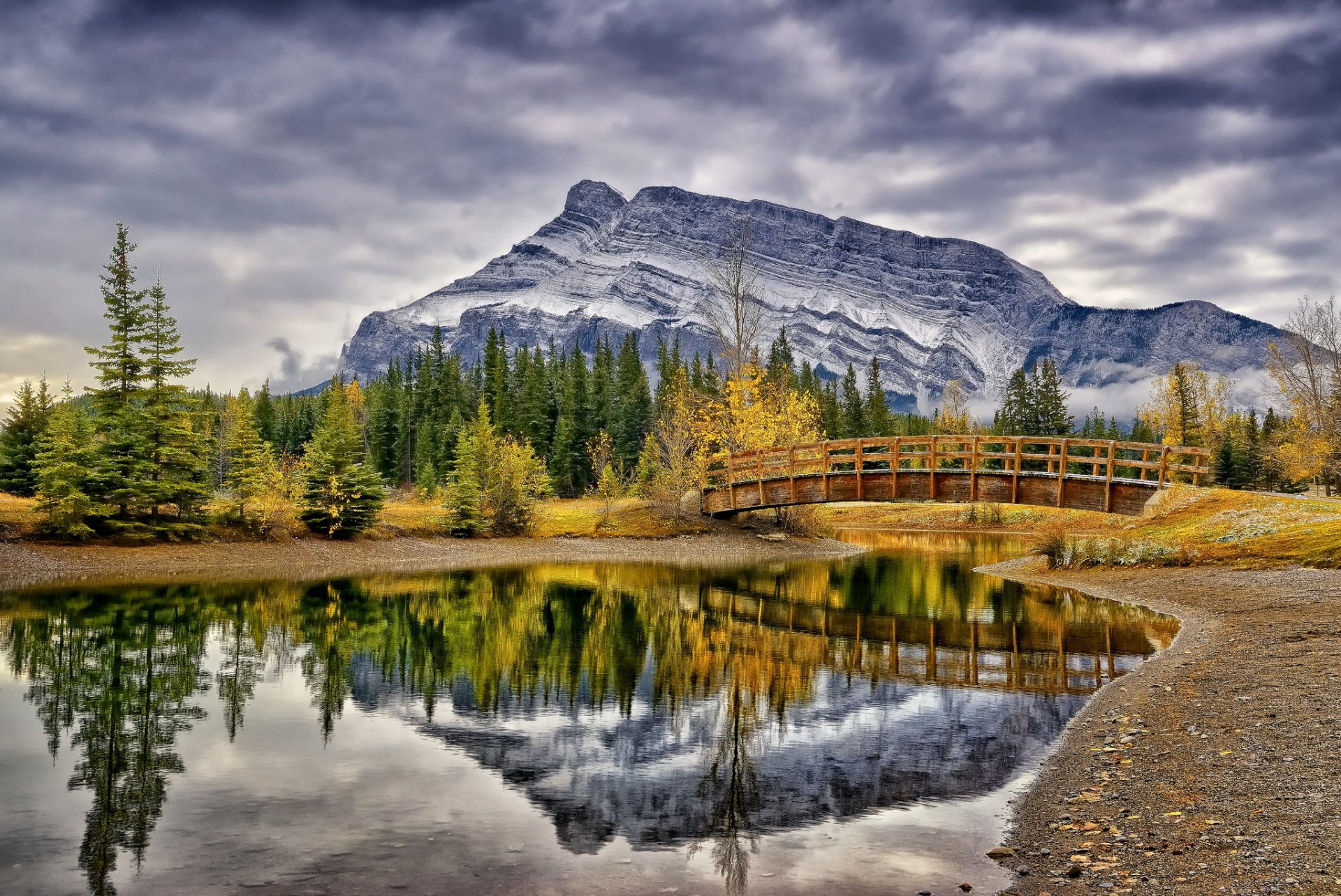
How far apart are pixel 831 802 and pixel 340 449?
39.8 meters

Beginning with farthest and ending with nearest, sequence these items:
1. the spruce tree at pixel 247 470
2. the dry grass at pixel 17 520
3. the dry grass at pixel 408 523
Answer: the dry grass at pixel 408 523
the spruce tree at pixel 247 470
the dry grass at pixel 17 520

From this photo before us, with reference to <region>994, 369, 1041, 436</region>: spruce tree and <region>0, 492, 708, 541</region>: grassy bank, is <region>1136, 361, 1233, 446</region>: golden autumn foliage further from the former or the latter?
<region>0, 492, 708, 541</region>: grassy bank

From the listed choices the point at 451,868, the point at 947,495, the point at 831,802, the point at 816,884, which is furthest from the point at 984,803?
the point at 947,495

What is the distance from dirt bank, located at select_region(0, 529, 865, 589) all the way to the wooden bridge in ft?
11.0

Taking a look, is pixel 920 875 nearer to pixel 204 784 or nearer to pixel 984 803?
pixel 984 803

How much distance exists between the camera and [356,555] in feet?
144

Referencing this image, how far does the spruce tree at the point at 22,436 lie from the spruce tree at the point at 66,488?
64.7 feet

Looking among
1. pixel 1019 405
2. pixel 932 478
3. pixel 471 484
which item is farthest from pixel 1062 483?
pixel 1019 405

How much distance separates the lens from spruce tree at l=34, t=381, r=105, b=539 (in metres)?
37.4

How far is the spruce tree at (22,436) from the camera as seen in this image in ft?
185

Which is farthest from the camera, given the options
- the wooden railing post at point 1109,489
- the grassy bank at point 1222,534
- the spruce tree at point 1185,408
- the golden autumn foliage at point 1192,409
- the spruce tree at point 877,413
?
the spruce tree at point 877,413

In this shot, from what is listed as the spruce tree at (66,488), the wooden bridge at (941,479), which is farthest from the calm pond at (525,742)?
the wooden bridge at (941,479)

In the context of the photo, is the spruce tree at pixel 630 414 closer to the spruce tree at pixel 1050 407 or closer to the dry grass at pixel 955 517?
the dry grass at pixel 955 517

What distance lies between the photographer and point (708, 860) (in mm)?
9320
